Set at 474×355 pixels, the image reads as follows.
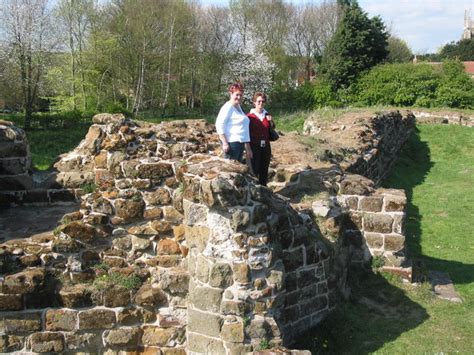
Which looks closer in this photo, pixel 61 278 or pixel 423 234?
pixel 61 278

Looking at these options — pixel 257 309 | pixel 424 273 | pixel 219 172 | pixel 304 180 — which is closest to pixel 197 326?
pixel 257 309

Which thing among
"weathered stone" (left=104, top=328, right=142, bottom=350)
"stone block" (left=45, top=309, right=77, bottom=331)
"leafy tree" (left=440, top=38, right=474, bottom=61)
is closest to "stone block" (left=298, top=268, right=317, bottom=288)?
"weathered stone" (left=104, top=328, right=142, bottom=350)

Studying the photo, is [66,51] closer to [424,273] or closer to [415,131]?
[415,131]

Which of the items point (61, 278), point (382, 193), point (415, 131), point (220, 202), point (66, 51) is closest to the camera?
point (220, 202)

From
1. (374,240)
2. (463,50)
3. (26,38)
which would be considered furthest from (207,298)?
(463,50)

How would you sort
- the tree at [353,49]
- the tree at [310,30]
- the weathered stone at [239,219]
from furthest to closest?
the tree at [310,30]
the tree at [353,49]
the weathered stone at [239,219]

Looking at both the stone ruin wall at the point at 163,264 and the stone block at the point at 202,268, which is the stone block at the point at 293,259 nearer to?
the stone ruin wall at the point at 163,264

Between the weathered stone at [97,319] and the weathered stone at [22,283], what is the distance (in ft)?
1.84

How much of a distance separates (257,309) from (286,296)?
878 mm

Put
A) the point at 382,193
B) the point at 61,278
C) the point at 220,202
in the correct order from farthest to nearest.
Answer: the point at 382,193
the point at 61,278
the point at 220,202

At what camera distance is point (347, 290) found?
698cm

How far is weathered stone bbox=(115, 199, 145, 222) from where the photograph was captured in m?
6.00

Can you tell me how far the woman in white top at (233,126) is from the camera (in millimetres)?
6484

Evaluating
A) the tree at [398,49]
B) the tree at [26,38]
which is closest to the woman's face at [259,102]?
the tree at [26,38]
